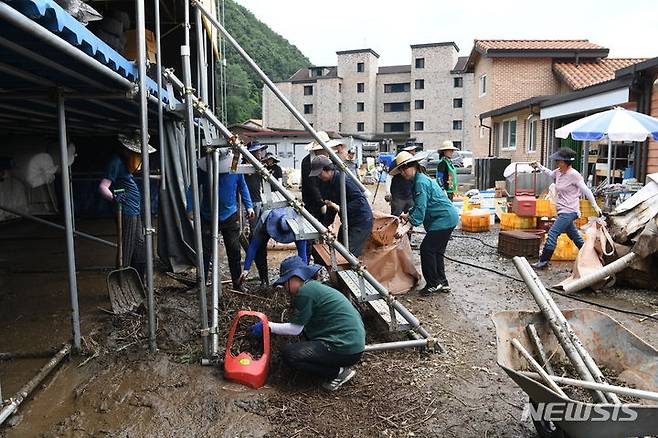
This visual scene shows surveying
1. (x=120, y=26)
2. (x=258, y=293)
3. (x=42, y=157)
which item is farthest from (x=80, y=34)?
(x=42, y=157)

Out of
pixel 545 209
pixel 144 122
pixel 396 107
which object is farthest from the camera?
pixel 396 107

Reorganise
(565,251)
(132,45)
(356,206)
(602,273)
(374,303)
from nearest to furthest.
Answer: (374,303), (356,206), (602,273), (132,45), (565,251)

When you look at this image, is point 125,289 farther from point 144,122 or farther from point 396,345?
point 396,345

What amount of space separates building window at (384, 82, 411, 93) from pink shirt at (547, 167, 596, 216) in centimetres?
5064

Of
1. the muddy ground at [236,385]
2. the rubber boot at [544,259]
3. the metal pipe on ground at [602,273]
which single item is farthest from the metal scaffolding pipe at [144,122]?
the rubber boot at [544,259]

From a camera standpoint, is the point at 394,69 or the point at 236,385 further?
the point at 394,69

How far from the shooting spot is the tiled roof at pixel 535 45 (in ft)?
68.1

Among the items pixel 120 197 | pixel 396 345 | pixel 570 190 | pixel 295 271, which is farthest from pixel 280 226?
pixel 570 190

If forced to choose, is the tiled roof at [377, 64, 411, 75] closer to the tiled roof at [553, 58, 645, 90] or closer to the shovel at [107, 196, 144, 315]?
the tiled roof at [553, 58, 645, 90]

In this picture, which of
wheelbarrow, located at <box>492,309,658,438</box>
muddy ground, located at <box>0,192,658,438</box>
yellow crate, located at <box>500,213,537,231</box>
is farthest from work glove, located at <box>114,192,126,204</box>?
yellow crate, located at <box>500,213,537,231</box>

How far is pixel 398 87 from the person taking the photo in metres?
55.8

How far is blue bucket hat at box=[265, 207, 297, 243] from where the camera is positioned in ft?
17.1

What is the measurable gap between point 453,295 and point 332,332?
2.94m

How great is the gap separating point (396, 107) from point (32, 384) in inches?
2169
